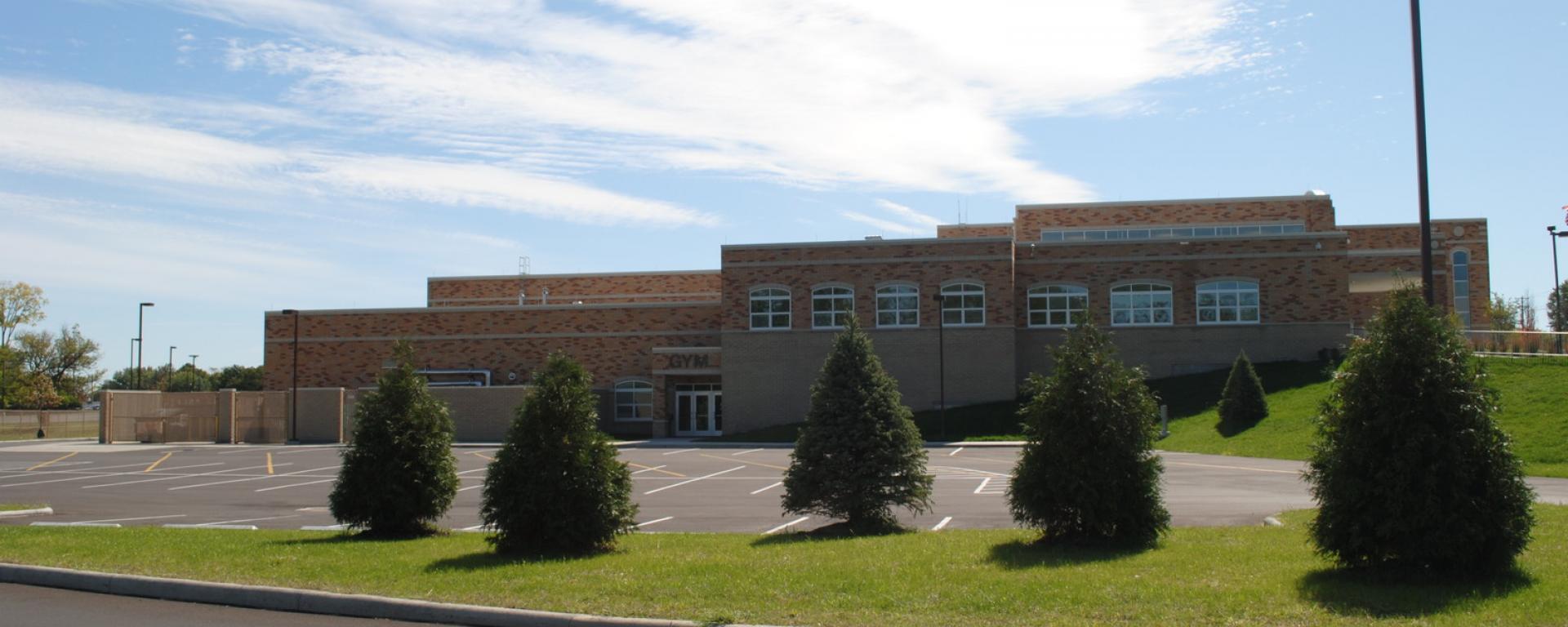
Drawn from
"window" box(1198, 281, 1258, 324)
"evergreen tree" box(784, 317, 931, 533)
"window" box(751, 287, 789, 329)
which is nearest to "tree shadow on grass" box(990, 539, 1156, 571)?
"evergreen tree" box(784, 317, 931, 533)

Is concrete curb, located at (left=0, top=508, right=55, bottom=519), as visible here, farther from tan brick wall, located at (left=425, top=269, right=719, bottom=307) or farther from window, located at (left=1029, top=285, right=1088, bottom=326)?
tan brick wall, located at (left=425, top=269, right=719, bottom=307)

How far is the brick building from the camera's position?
48469 mm

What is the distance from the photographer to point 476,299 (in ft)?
216

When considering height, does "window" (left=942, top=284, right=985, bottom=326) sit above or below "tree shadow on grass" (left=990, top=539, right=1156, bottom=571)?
above

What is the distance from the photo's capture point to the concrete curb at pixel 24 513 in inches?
755

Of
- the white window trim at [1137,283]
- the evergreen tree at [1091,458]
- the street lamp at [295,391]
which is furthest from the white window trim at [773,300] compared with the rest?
the evergreen tree at [1091,458]

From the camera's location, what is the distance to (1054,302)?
50.2 m

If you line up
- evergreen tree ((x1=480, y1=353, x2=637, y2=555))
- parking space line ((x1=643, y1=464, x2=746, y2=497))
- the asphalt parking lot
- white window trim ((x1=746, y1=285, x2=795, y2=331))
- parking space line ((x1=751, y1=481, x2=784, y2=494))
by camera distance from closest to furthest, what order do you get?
evergreen tree ((x1=480, y1=353, x2=637, y2=555)) → the asphalt parking lot → parking space line ((x1=751, y1=481, x2=784, y2=494)) → parking space line ((x1=643, y1=464, x2=746, y2=497)) → white window trim ((x1=746, y1=285, x2=795, y2=331))

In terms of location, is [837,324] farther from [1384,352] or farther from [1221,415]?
[1384,352]

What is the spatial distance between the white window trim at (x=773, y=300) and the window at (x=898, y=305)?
387 centimetres

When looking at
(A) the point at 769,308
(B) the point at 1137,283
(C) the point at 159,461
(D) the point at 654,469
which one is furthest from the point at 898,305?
(C) the point at 159,461

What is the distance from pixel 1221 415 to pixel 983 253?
1334 cm

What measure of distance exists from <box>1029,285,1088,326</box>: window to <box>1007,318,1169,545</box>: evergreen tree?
39143 mm

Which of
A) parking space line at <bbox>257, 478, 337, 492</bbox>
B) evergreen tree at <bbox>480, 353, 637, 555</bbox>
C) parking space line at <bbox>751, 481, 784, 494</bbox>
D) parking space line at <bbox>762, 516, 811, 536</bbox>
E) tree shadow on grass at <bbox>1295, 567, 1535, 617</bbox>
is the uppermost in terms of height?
evergreen tree at <bbox>480, 353, 637, 555</bbox>
